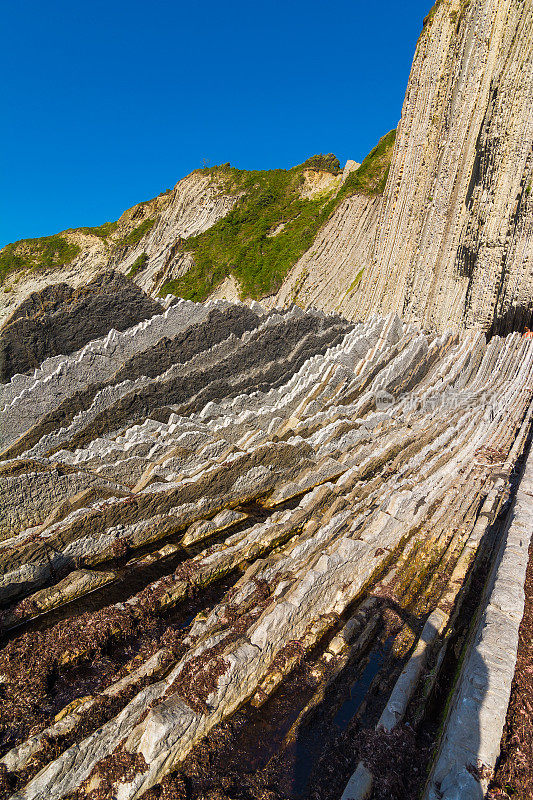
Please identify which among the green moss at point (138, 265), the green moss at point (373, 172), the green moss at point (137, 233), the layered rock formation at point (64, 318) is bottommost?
the layered rock formation at point (64, 318)

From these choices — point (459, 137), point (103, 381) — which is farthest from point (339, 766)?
point (459, 137)

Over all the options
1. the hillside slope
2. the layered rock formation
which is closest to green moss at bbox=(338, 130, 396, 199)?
the hillside slope

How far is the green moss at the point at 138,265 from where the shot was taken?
4600cm

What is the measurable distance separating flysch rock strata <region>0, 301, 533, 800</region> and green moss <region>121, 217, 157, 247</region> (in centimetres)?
4199

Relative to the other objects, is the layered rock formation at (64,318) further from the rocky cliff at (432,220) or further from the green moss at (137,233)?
the green moss at (137,233)

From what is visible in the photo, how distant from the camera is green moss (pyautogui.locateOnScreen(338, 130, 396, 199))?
34719mm

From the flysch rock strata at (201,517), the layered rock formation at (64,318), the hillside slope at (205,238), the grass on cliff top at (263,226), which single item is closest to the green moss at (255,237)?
the grass on cliff top at (263,226)

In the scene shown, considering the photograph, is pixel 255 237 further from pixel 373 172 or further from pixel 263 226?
pixel 373 172

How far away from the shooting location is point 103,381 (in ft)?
29.6

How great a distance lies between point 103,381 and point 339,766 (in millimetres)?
7529

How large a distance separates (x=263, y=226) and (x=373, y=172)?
1118cm

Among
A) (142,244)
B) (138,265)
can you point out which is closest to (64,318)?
(138,265)

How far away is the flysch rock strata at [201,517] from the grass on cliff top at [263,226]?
25.2 metres

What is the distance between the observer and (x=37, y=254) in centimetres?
4628
